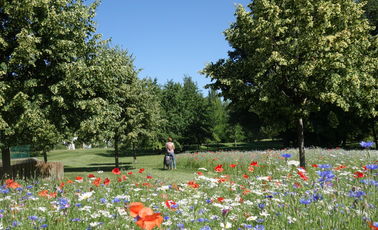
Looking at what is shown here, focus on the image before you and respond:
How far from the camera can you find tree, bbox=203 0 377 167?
12.9 m

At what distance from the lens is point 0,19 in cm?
1455

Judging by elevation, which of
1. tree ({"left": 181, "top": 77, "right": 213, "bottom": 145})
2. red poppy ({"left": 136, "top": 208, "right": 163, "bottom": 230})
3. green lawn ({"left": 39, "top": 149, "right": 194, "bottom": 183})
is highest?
tree ({"left": 181, "top": 77, "right": 213, "bottom": 145})

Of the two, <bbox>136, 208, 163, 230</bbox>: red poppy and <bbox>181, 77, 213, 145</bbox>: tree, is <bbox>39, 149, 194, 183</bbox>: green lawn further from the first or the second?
<bbox>181, 77, 213, 145</bbox>: tree

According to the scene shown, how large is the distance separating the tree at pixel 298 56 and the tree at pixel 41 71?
7.88 metres

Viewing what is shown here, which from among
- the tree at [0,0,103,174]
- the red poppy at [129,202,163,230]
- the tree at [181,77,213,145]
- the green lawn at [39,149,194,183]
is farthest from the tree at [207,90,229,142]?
the red poppy at [129,202,163,230]

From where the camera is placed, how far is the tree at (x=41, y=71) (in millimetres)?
13172

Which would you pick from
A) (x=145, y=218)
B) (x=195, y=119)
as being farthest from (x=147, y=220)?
(x=195, y=119)

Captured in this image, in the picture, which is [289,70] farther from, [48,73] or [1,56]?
[1,56]

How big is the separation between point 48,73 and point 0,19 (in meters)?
3.32

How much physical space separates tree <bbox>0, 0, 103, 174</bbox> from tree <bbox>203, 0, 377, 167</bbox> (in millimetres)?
7885

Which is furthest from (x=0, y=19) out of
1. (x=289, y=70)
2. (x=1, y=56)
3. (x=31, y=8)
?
(x=289, y=70)

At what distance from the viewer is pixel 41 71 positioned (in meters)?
14.8

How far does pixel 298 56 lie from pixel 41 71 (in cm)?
1193

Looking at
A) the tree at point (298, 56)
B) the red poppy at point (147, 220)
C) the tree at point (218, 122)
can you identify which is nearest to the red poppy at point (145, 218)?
the red poppy at point (147, 220)
